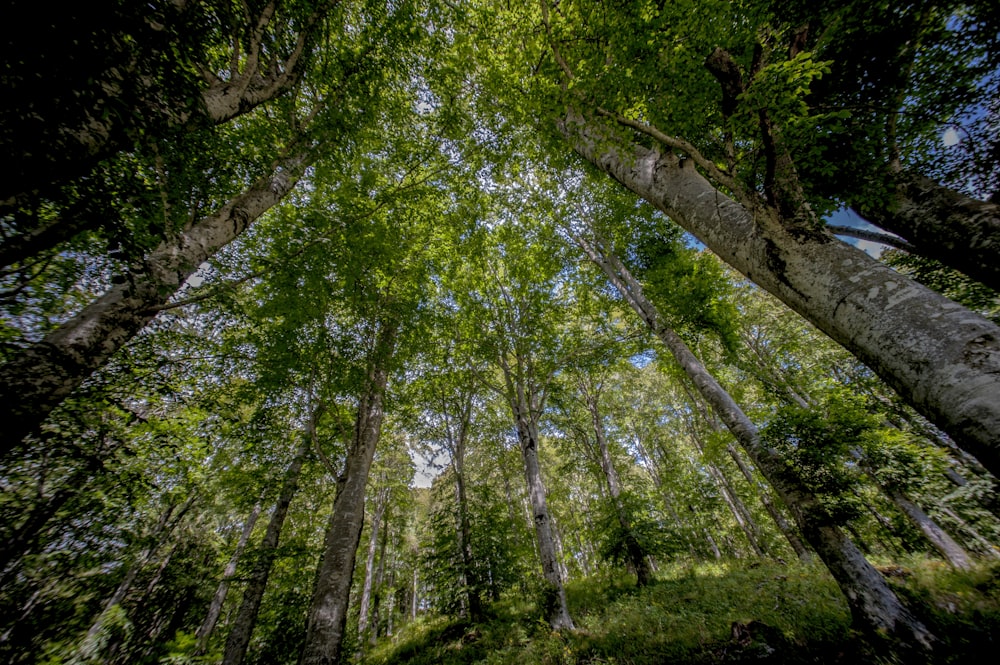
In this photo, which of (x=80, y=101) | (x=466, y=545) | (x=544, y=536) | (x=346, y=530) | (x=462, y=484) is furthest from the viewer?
(x=462, y=484)

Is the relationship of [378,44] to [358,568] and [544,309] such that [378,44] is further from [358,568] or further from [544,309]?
[358,568]

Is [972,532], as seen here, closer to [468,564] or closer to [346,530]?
[468,564]

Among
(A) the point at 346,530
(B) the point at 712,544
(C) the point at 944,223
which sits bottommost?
(B) the point at 712,544

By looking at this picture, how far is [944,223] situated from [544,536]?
8.80 meters

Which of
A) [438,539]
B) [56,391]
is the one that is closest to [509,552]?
[438,539]

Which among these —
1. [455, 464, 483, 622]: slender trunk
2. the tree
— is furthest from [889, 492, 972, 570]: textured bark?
[455, 464, 483, 622]: slender trunk

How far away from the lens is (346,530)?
5.70 metres

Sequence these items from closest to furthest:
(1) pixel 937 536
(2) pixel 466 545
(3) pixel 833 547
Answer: (3) pixel 833 547, (1) pixel 937 536, (2) pixel 466 545

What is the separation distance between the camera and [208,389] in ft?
19.0

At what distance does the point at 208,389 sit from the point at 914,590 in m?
14.4

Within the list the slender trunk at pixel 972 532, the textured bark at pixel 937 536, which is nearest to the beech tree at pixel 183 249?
the textured bark at pixel 937 536

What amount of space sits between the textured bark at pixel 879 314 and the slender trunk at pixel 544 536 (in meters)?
6.98

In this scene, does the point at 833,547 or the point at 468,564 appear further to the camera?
the point at 468,564

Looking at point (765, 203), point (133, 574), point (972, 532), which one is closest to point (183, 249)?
point (765, 203)
